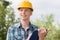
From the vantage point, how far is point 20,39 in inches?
Answer: 190

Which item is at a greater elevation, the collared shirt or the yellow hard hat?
the yellow hard hat

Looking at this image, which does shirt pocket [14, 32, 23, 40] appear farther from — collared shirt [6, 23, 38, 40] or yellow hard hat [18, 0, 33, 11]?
yellow hard hat [18, 0, 33, 11]

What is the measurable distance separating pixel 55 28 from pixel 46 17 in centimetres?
160

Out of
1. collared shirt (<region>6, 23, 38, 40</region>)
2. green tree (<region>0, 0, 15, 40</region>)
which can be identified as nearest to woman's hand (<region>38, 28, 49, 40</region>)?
collared shirt (<region>6, 23, 38, 40</region>)

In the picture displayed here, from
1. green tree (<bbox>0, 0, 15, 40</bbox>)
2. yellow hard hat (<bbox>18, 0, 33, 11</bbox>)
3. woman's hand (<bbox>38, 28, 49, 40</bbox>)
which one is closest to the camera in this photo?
woman's hand (<bbox>38, 28, 49, 40</bbox>)

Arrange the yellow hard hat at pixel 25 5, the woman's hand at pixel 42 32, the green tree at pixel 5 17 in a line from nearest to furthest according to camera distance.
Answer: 1. the woman's hand at pixel 42 32
2. the yellow hard hat at pixel 25 5
3. the green tree at pixel 5 17

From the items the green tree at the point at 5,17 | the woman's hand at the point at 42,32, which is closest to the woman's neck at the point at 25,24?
the woman's hand at the point at 42,32

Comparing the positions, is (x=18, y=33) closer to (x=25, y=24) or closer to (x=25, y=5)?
(x=25, y=24)

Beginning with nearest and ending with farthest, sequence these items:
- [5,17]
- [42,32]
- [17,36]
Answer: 1. [42,32]
2. [17,36]
3. [5,17]

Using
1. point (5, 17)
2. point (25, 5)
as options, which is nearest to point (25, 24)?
point (25, 5)

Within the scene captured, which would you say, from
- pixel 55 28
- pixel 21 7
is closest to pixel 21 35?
pixel 21 7

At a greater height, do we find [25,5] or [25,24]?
[25,5]

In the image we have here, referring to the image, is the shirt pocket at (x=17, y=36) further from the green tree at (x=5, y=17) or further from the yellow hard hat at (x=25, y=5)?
the green tree at (x=5, y=17)

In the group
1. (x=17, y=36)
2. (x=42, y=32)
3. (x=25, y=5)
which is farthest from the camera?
(x=17, y=36)
